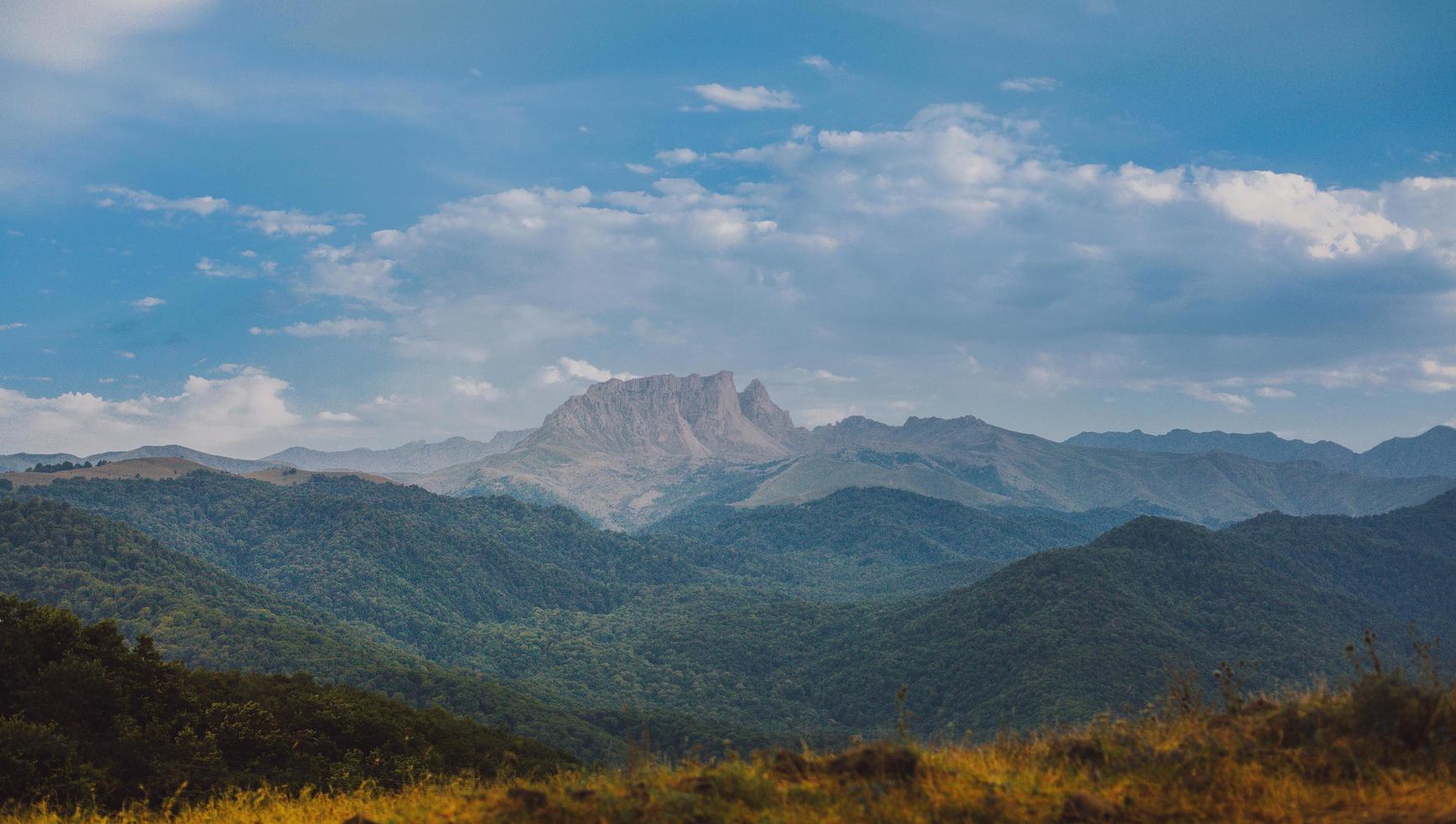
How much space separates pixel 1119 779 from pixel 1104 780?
220 millimetres

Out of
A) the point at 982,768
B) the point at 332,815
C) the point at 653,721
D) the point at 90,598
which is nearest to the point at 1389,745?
the point at 982,768

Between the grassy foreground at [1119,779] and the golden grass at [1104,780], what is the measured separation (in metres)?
0.03

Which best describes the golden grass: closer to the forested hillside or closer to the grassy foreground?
the grassy foreground

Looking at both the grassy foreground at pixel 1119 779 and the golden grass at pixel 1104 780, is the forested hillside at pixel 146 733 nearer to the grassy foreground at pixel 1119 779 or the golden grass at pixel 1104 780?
the golden grass at pixel 1104 780

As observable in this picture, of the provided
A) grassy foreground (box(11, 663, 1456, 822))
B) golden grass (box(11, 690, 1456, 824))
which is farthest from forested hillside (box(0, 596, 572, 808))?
grassy foreground (box(11, 663, 1456, 822))

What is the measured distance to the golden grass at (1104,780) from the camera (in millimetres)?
11672

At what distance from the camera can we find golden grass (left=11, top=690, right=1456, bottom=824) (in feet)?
38.3

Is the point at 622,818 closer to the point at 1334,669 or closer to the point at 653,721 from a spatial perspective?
the point at 653,721

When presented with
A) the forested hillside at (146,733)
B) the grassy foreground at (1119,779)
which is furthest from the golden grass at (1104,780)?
the forested hillside at (146,733)

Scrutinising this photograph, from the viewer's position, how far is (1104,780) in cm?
1323

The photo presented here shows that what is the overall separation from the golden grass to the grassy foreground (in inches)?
1.0

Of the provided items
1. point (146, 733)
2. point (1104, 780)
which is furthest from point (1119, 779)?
point (146, 733)

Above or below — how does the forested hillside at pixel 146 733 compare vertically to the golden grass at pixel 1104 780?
below

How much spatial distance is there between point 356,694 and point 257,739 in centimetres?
2712
